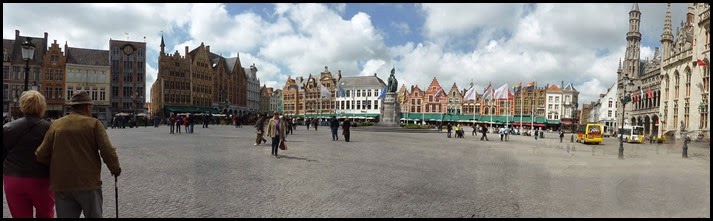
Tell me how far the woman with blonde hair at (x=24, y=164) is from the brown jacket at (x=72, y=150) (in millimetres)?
217

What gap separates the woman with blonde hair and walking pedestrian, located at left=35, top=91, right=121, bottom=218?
214 millimetres

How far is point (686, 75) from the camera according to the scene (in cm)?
3709

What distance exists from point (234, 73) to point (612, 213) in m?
80.4

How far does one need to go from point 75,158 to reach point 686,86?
48179mm

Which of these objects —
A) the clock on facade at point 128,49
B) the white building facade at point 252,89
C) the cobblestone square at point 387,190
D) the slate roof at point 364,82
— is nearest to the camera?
the cobblestone square at point 387,190

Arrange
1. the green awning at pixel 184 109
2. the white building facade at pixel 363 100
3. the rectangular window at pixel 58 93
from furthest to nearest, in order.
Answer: the white building facade at pixel 363 100 → the green awning at pixel 184 109 → the rectangular window at pixel 58 93

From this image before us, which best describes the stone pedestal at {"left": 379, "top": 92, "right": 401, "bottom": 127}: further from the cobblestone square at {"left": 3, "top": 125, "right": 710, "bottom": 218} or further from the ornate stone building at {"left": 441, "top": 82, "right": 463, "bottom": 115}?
the ornate stone building at {"left": 441, "top": 82, "right": 463, "bottom": 115}

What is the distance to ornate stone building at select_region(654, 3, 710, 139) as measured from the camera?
32.4 m

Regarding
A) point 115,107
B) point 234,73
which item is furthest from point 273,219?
point 234,73

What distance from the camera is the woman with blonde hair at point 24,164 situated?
3.99 meters

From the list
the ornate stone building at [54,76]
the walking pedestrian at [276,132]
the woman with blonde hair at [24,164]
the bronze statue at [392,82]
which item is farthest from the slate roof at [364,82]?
the woman with blonde hair at [24,164]

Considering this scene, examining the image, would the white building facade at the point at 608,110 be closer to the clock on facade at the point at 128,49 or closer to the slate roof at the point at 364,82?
the slate roof at the point at 364,82

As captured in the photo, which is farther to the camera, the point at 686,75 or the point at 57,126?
the point at 686,75

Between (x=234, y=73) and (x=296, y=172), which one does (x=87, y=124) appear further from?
(x=234, y=73)
